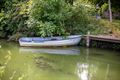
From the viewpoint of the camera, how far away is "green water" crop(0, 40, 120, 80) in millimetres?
11633

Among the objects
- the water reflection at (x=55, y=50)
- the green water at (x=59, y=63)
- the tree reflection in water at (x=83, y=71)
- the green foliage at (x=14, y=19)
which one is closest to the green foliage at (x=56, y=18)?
the green foliage at (x=14, y=19)

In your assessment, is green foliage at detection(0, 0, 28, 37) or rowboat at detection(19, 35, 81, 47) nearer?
rowboat at detection(19, 35, 81, 47)

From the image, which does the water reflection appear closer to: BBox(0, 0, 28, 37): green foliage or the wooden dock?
the wooden dock

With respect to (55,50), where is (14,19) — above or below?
above

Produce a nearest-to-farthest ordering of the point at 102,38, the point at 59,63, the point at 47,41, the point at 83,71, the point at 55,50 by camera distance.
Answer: the point at 83,71 → the point at 59,63 → the point at 55,50 → the point at 102,38 → the point at 47,41

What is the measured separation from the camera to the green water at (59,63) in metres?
11.6

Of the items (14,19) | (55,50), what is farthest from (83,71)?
(14,19)

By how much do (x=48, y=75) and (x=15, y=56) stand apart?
4092 millimetres

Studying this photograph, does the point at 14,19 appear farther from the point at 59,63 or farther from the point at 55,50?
the point at 59,63

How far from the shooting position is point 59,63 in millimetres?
13938

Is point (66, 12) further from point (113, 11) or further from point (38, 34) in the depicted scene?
point (113, 11)

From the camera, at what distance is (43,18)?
61.4 feet

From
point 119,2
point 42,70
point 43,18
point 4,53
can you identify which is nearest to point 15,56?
point 4,53

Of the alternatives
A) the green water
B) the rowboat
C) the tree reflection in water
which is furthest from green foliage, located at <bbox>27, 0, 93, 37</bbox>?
the tree reflection in water
